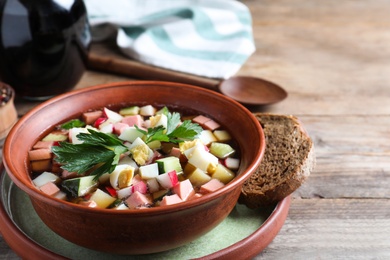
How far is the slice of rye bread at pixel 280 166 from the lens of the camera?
172 centimetres

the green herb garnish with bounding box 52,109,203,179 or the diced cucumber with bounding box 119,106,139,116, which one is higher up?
the green herb garnish with bounding box 52,109,203,179

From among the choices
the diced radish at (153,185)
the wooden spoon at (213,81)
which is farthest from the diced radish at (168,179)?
the wooden spoon at (213,81)

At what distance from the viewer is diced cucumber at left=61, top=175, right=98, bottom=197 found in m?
1.54

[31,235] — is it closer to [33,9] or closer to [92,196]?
[92,196]

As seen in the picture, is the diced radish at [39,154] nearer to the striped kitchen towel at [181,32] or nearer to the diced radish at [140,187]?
the diced radish at [140,187]

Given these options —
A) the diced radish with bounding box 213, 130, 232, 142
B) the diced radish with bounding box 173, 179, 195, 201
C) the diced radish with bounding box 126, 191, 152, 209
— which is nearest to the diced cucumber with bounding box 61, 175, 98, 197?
the diced radish with bounding box 126, 191, 152, 209

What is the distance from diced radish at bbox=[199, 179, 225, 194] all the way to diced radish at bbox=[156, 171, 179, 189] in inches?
3.0

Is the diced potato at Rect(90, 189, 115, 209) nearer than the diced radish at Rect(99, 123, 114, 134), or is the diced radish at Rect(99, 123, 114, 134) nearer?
the diced potato at Rect(90, 189, 115, 209)

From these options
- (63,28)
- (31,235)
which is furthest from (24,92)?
(31,235)

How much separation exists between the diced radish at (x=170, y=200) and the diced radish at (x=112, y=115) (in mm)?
485

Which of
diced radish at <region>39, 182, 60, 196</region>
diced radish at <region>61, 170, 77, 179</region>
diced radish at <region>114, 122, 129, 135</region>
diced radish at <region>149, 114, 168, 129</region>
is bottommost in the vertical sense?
diced radish at <region>61, 170, 77, 179</region>

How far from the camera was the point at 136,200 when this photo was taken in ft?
4.87

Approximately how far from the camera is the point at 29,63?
95.2 inches

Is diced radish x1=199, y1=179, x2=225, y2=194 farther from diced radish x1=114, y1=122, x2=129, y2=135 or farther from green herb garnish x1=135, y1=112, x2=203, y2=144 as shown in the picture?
diced radish x1=114, y1=122, x2=129, y2=135
